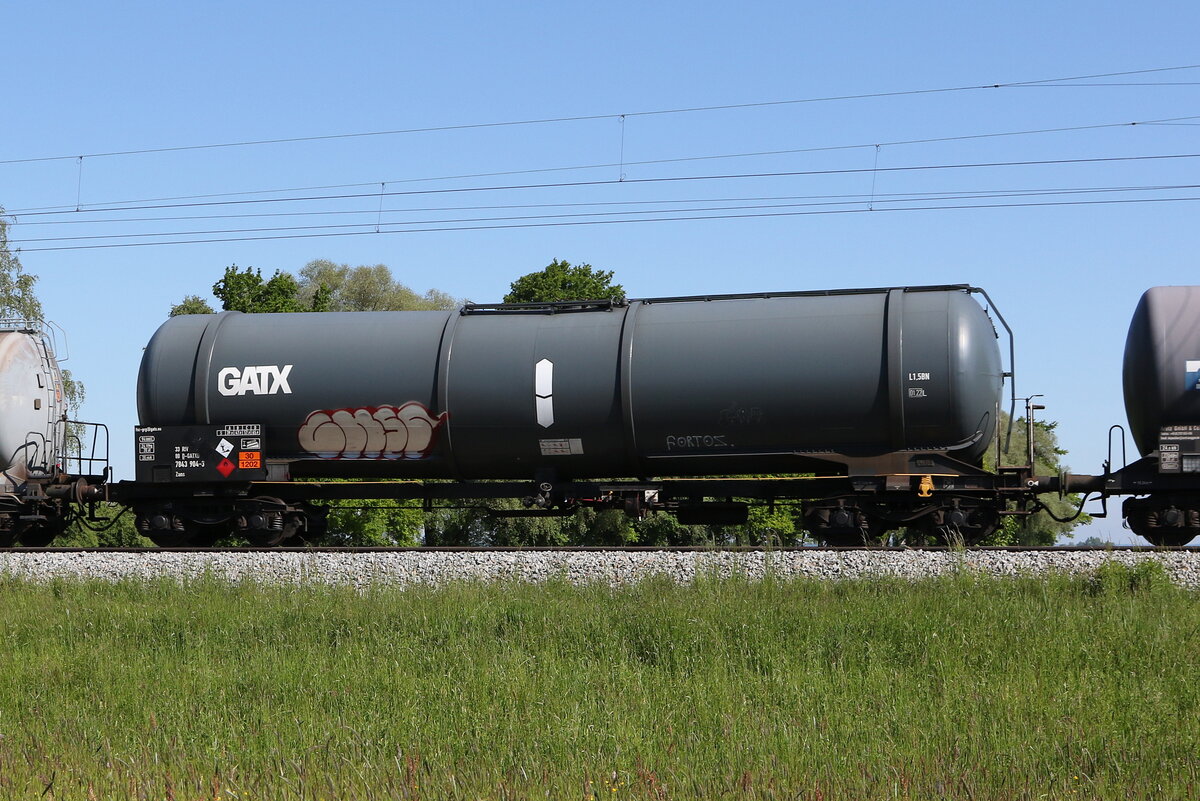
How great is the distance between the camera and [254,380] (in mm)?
15820

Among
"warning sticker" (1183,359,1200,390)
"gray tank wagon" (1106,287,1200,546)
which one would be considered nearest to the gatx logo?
"gray tank wagon" (1106,287,1200,546)

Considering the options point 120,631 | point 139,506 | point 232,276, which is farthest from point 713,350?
point 232,276

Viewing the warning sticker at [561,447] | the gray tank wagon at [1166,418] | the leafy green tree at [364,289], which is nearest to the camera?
the gray tank wagon at [1166,418]

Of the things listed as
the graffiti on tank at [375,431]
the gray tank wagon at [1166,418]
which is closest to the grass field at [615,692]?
the gray tank wagon at [1166,418]

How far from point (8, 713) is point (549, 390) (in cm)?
845

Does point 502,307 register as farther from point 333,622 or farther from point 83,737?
point 83,737

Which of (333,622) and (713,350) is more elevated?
(713,350)

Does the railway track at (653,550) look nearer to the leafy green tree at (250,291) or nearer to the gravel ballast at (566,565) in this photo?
the gravel ballast at (566,565)

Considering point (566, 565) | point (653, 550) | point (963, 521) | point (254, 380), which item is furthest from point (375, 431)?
point (963, 521)

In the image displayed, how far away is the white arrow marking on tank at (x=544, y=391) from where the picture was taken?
15086mm

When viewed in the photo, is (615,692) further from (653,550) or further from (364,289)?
(364,289)

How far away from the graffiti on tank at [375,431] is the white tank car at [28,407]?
5.55 meters

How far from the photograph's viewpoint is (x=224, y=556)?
46.1 feet

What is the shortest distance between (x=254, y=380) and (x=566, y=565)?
19.1 feet
